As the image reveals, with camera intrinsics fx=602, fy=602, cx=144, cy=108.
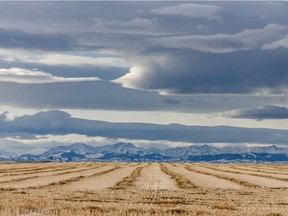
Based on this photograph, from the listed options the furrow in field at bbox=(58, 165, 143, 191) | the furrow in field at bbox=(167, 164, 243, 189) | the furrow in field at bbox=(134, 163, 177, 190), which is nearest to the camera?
the furrow in field at bbox=(58, 165, 143, 191)

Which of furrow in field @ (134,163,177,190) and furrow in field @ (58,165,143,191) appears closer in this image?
furrow in field @ (58,165,143,191)

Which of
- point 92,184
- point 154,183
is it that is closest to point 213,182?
point 154,183

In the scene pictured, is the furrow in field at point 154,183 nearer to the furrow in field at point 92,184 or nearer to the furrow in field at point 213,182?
the furrow in field at point 92,184

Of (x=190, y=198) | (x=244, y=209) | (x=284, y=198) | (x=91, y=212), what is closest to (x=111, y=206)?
(x=91, y=212)

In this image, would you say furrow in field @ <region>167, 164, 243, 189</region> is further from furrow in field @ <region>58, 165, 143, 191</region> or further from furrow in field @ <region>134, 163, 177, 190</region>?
furrow in field @ <region>58, 165, 143, 191</region>

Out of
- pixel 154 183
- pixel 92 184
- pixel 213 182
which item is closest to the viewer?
pixel 92 184

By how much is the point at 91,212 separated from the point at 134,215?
2.40 metres

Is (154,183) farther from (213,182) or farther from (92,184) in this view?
(213,182)

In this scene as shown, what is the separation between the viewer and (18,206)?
28.9m

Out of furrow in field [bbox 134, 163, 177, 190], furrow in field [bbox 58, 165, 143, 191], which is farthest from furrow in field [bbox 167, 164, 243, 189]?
furrow in field [bbox 58, 165, 143, 191]

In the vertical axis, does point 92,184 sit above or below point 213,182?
below

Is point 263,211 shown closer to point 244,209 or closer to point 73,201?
point 244,209

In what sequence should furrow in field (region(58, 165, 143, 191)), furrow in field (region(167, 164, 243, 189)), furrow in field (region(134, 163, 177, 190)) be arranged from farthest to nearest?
furrow in field (region(167, 164, 243, 189)), furrow in field (region(134, 163, 177, 190)), furrow in field (region(58, 165, 143, 191))

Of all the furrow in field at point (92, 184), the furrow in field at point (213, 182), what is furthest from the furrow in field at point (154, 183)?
the furrow in field at point (213, 182)
